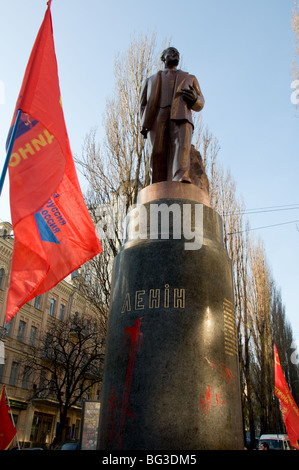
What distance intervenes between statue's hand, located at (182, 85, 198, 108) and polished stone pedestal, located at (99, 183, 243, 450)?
5.44ft

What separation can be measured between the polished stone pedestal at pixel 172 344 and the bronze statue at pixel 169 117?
99cm

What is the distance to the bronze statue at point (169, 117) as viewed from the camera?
5.15 meters

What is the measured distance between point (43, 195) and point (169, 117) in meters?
2.64

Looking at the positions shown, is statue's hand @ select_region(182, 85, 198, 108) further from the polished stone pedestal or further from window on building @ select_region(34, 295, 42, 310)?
window on building @ select_region(34, 295, 42, 310)

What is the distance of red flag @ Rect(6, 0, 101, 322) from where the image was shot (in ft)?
10.7

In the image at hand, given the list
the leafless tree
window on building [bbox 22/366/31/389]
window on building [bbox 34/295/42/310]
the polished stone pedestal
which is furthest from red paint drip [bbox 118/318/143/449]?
window on building [bbox 34/295/42/310]

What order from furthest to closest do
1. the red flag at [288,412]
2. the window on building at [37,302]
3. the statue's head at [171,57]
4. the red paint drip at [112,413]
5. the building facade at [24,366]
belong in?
the window on building at [37,302] < the building facade at [24,366] < the red flag at [288,412] < the statue's head at [171,57] < the red paint drip at [112,413]

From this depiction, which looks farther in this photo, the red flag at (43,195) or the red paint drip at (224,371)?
the red paint drip at (224,371)

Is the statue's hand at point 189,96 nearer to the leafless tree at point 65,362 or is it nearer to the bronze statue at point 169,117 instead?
the bronze statue at point 169,117

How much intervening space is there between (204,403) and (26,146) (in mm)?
2577

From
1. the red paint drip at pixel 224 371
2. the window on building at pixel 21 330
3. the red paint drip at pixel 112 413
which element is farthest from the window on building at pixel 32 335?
the red paint drip at pixel 224 371

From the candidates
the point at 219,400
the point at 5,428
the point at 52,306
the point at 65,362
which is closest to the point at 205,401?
the point at 219,400
